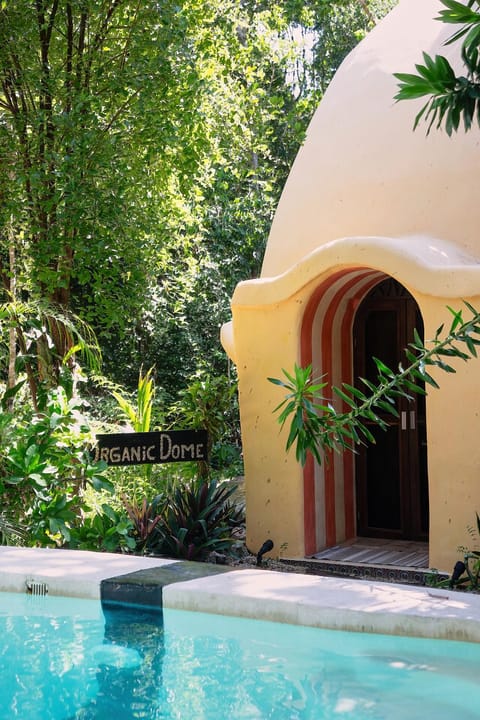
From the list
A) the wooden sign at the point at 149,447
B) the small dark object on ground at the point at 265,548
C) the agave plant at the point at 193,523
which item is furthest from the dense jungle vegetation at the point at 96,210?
the small dark object on ground at the point at 265,548

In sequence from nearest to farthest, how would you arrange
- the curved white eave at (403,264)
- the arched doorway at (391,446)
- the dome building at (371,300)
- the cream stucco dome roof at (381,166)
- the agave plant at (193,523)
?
1. the curved white eave at (403,264)
2. the dome building at (371,300)
3. the cream stucco dome roof at (381,166)
4. the agave plant at (193,523)
5. the arched doorway at (391,446)

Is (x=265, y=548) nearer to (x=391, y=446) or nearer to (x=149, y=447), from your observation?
(x=149, y=447)

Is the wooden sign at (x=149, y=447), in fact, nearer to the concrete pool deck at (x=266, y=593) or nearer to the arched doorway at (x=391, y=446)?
the arched doorway at (x=391, y=446)

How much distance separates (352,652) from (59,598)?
174cm

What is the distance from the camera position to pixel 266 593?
463 centimetres

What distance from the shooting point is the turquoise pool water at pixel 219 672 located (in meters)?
3.96

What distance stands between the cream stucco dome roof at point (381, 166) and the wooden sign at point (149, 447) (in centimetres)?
171

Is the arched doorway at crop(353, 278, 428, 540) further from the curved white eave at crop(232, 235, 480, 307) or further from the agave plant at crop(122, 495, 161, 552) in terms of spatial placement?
the agave plant at crop(122, 495, 161, 552)

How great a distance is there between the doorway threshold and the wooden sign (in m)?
1.45

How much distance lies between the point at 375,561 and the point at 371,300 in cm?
239

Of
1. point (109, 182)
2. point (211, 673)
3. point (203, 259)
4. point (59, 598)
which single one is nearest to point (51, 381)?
point (109, 182)

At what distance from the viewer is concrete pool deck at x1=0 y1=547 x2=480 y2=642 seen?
4.22 m

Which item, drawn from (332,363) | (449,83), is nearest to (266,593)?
(449,83)

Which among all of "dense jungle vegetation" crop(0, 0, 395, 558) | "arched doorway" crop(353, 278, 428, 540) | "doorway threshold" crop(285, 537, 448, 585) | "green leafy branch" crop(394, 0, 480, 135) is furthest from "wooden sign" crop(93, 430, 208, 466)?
"green leafy branch" crop(394, 0, 480, 135)
